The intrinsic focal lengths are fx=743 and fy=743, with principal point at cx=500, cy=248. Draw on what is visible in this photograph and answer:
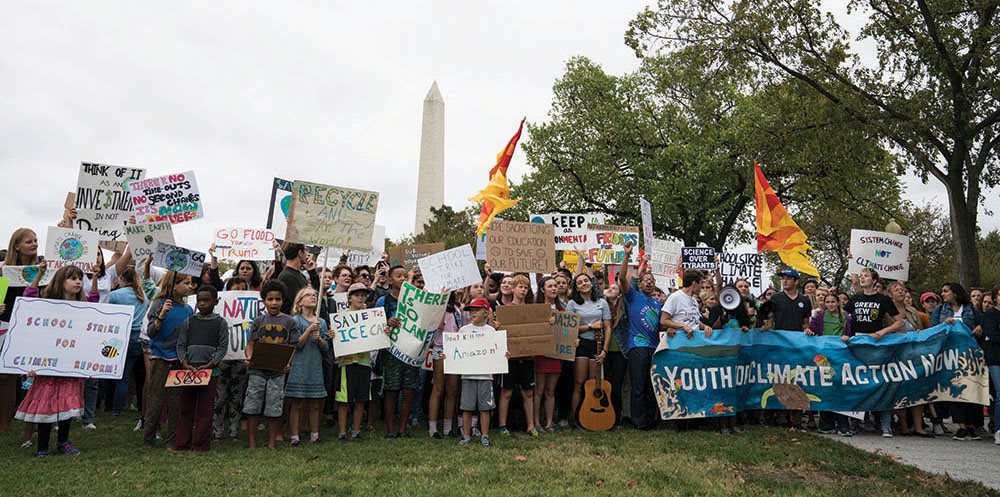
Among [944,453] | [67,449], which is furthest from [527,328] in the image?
[67,449]

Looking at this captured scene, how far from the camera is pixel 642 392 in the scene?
9.50 m

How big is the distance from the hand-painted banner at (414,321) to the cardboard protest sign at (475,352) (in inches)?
11.8

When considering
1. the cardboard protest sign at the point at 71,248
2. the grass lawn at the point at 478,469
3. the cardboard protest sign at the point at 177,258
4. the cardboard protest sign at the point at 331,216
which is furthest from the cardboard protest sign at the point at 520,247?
the cardboard protest sign at the point at 71,248

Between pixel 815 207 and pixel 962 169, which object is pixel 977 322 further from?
pixel 815 207

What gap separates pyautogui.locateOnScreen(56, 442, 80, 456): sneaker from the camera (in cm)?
746

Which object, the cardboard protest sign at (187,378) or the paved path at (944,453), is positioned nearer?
the paved path at (944,453)

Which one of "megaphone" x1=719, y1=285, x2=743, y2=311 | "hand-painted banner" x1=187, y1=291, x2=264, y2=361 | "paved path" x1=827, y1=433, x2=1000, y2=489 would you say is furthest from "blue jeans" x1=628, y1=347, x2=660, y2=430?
"hand-painted banner" x1=187, y1=291, x2=264, y2=361

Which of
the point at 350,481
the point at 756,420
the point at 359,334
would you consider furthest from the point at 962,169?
the point at 350,481

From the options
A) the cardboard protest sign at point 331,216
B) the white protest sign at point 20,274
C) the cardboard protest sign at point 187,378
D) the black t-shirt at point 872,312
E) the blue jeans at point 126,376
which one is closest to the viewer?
the cardboard protest sign at point 187,378

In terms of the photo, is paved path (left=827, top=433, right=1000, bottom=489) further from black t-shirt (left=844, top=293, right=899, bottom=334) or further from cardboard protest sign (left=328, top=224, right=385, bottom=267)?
cardboard protest sign (left=328, top=224, right=385, bottom=267)

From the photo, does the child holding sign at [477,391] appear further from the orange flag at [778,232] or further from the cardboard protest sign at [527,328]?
the orange flag at [778,232]

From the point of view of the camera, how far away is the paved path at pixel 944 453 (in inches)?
289

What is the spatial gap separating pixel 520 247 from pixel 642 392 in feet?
9.84

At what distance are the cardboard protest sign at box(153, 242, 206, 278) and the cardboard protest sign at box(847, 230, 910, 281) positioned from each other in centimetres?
984
